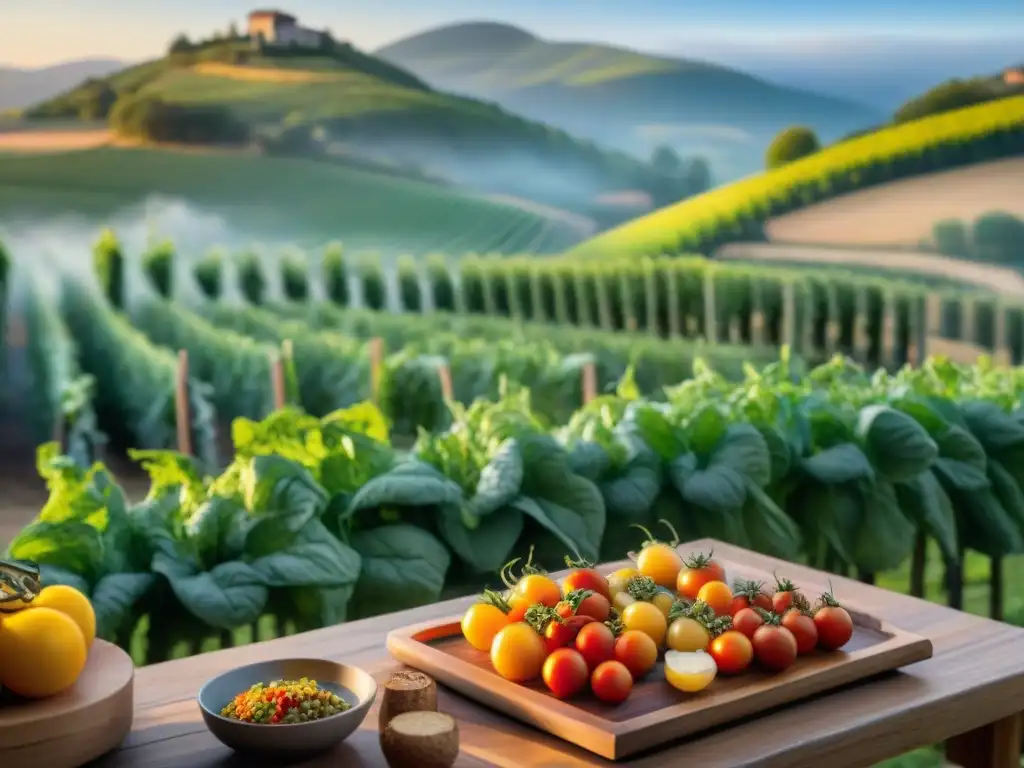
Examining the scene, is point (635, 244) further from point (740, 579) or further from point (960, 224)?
point (740, 579)

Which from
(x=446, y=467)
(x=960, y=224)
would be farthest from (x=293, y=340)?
(x=446, y=467)

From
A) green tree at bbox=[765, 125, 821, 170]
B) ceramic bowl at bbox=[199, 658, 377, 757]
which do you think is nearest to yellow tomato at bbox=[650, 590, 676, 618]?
ceramic bowl at bbox=[199, 658, 377, 757]

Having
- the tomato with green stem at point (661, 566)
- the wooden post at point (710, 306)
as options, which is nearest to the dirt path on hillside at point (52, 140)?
the wooden post at point (710, 306)

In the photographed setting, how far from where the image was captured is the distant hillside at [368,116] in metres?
6.73

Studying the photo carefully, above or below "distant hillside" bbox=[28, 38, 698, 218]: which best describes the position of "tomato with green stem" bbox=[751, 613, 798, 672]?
below

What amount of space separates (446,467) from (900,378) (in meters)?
1.28

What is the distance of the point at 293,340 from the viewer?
635cm

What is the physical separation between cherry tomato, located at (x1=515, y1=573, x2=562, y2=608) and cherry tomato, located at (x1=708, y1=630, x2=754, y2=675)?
19 cm

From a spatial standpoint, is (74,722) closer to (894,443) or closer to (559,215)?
(894,443)

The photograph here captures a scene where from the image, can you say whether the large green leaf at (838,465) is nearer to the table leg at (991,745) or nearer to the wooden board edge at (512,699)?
the table leg at (991,745)

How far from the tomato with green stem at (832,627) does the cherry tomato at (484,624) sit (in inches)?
13.6

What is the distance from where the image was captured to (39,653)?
1.27 metres

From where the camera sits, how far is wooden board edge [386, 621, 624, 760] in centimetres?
131

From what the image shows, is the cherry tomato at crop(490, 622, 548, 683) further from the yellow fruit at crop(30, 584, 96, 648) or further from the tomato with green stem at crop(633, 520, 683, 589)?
the yellow fruit at crop(30, 584, 96, 648)
